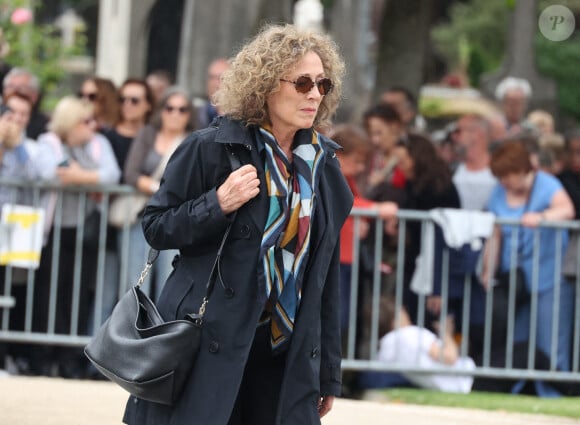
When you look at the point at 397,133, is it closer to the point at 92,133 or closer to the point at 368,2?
the point at 92,133

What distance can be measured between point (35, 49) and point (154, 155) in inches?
416

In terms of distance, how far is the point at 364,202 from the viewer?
916 centimetres

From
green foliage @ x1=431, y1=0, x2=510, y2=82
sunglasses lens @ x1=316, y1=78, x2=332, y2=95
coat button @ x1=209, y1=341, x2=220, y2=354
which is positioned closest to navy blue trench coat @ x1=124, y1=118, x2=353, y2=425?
coat button @ x1=209, y1=341, x2=220, y2=354

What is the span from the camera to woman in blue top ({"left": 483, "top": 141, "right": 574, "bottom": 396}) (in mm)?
A: 9008

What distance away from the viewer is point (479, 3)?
50.9 metres

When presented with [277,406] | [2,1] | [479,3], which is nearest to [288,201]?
[277,406]

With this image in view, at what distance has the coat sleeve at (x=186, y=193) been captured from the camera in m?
4.74

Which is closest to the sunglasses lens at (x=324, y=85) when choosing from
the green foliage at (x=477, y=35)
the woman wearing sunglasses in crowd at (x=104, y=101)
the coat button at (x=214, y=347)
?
the coat button at (x=214, y=347)

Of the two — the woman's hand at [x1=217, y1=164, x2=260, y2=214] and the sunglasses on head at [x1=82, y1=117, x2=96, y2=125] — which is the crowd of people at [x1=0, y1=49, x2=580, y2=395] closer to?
the sunglasses on head at [x1=82, y1=117, x2=96, y2=125]

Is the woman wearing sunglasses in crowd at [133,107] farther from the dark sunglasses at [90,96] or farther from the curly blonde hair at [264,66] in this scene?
the curly blonde hair at [264,66]

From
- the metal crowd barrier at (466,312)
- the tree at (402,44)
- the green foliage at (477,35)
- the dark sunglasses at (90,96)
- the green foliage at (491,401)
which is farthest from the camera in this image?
the green foliage at (477,35)

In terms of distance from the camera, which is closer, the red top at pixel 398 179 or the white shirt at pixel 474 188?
the red top at pixel 398 179

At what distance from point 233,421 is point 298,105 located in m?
1.13

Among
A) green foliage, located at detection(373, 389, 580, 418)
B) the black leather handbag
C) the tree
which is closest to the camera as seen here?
the black leather handbag
